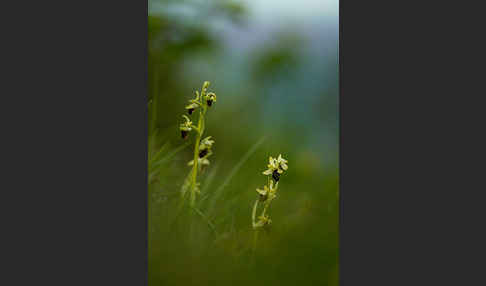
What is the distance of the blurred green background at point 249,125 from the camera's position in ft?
9.81

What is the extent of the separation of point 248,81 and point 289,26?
410mm

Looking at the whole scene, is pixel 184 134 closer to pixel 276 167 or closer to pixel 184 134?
pixel 184 134

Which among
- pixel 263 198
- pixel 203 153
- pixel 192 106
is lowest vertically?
pixel 263 198

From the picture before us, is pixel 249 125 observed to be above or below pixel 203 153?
above

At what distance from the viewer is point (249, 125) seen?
305 centimetres

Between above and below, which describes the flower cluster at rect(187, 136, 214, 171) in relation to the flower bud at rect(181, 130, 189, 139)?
below

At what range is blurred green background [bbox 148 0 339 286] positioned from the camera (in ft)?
9.81

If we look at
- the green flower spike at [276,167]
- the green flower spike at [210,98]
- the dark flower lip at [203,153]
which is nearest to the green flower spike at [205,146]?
the dark flower lip at [203,153]

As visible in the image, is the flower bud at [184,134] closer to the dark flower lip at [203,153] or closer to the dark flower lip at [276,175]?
the dark flower lip at [203,153]

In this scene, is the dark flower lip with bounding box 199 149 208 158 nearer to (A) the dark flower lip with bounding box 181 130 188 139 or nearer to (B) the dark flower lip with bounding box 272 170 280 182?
(A) the dark flower lip with bounding box 181 130 188 139

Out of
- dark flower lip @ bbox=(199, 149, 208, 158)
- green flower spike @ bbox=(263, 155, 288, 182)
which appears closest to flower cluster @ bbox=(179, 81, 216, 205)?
dark flower lip @ bbox=(199, 149, 208, 158)

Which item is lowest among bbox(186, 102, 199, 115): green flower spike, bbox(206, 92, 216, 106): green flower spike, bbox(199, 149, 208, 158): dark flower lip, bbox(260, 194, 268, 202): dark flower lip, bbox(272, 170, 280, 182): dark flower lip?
bbox(260, 194, 268, 202): dark flower lip

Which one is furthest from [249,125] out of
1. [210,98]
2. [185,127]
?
[185,127]

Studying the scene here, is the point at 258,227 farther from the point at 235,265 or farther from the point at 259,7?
the point at 259,7
